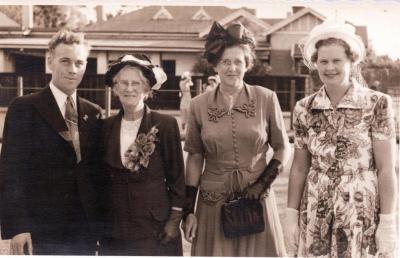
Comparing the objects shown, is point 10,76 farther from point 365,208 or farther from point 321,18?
point 365,208

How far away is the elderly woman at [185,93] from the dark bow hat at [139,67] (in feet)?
0.45

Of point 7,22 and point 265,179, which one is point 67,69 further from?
point 265,179

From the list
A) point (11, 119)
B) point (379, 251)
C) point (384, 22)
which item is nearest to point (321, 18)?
point (384, 22)

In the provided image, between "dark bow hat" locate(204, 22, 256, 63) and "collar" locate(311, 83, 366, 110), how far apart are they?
0.46 meters

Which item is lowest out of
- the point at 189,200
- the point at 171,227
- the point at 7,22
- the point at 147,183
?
the point at 171,227

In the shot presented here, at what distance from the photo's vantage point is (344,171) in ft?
9.20

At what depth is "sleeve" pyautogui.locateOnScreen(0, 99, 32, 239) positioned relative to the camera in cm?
304

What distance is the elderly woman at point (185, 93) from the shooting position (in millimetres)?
3049

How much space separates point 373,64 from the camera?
3.09m

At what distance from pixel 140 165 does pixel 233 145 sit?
0.51m

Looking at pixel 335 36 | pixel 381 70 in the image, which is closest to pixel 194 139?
pixel 335 36

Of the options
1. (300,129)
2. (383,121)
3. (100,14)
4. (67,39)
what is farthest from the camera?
(100,14)

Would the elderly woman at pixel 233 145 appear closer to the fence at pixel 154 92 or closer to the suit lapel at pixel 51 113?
the fence at pixel 154 92

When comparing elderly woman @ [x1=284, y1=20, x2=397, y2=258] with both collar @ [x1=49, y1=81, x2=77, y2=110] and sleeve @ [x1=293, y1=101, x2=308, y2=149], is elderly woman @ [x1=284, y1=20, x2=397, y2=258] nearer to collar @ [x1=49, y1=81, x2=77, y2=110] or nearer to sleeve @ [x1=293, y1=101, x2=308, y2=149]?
sleeve @ [x1=293, y1=101, x2=308, y2=149]
